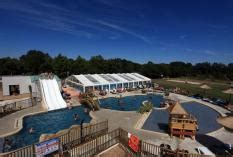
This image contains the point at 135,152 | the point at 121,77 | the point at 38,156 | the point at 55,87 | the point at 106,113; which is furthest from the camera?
the point at 121,77

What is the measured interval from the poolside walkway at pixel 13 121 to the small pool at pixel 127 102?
28.6ft

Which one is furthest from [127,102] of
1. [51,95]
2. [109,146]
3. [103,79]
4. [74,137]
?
[74,137]

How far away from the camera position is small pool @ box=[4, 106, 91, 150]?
51.9ft

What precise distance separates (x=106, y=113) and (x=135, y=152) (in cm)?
1122

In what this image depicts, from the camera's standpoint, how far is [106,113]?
2309 cm

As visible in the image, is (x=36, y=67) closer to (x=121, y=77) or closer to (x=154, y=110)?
(x=121, y=77)

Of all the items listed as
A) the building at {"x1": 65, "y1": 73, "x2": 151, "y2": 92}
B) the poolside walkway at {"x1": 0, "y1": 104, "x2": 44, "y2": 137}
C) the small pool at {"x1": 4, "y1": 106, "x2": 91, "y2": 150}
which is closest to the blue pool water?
the small pool at {"x1": 4, "y1": 106, "x2": 91, "y2": 150}

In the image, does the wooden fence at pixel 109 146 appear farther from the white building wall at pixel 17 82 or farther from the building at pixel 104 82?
the white building wall at pixel 17 82

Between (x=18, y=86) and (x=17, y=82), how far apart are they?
3.91ft

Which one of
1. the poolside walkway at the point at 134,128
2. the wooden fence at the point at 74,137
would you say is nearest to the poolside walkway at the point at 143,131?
the poolside walkway at the point at 134,128

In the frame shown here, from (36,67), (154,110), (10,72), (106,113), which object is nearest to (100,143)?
(106,113)

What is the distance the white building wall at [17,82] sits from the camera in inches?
1232

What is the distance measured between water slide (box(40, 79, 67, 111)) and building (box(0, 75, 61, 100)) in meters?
2.53

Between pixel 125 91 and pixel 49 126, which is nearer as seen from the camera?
pixel 49 126
